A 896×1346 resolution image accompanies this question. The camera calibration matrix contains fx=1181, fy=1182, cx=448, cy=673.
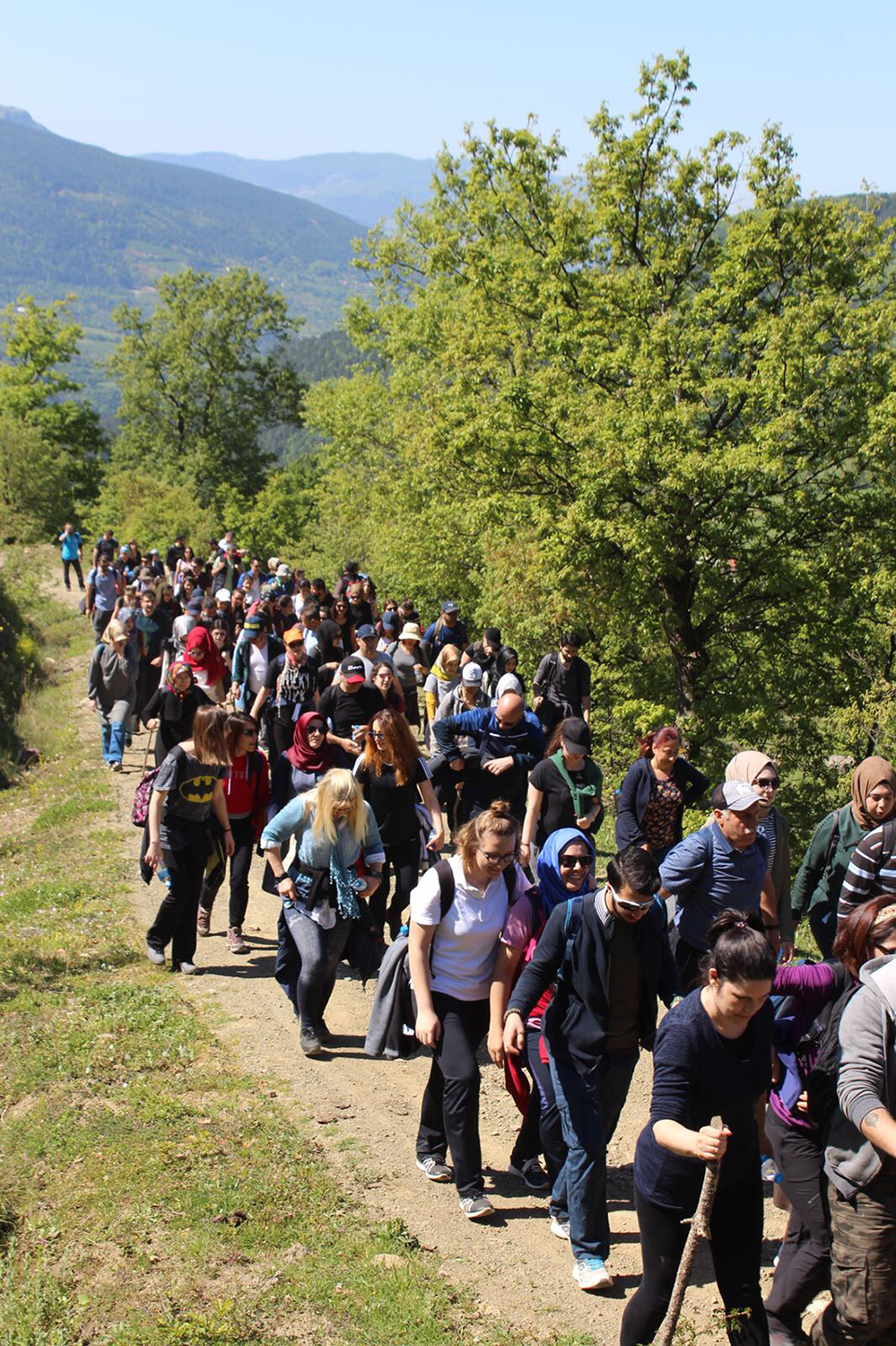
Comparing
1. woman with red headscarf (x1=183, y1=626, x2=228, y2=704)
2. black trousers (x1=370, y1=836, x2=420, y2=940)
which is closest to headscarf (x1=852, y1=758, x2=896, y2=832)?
black trousers (x1=370, y1=836, x2=420, y2=940)

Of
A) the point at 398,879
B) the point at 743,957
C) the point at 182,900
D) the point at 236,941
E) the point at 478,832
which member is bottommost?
the point at 236,941

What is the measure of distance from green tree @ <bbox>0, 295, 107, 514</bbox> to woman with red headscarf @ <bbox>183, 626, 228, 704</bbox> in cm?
5044

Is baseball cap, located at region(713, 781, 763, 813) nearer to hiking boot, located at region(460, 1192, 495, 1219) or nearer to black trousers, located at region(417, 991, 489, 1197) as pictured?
black trousers, located at region(417, 991, 489, 1197)

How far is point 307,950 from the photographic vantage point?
259 inches

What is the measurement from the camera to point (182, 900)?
7.79 m

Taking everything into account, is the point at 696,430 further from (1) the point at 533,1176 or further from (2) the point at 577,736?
(1) the point at 533,1176

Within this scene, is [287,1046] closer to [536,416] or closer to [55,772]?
[55,772]

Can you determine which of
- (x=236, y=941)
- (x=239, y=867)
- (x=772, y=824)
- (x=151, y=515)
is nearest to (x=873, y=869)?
(x=772, y=824)

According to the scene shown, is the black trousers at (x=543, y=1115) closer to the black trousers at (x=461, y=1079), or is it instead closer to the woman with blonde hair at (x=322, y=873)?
the black trousers at (x=461, y=1079)

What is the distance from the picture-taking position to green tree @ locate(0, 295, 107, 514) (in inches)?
2349

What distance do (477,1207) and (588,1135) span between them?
785mm

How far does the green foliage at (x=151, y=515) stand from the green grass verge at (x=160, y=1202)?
31.6 meters

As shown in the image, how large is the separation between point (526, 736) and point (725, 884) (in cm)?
253

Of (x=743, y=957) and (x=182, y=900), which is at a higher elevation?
(x=743, y=957)
